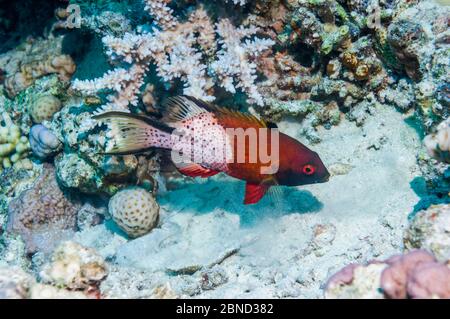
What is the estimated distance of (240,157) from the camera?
394cm

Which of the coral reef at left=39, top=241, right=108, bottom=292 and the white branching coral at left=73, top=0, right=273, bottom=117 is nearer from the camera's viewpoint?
the coral reef at left=39, top=241, right=108, bottom=292

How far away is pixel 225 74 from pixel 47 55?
11.8 ft

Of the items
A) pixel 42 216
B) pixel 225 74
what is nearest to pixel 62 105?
pixel 42 216

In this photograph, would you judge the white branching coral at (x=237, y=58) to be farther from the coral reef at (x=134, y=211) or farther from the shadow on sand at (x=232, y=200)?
the coral reef at (x=134, y=211)

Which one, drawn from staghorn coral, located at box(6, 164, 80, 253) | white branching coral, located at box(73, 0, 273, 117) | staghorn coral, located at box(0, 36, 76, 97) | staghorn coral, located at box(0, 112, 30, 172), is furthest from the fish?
staghorn coral, located at box(0, 112, 30, 172)

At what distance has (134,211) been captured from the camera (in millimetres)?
4887

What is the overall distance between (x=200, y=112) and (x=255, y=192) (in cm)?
99

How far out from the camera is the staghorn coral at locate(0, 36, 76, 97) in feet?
20.8

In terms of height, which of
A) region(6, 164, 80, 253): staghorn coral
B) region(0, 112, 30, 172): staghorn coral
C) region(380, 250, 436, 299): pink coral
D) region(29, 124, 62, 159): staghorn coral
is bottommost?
region(6, 164, 80, 253): staghorn coral

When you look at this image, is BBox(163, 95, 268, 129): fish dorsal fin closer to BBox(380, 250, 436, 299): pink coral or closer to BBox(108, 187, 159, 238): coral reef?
BBox(108, 187, 159, 238): coral reef

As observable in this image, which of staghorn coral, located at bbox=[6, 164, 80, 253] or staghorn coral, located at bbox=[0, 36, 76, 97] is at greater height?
staghorn coral, located at bbox=[0, 36, 76, 97]

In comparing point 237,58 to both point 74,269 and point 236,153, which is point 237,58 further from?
point 74,269

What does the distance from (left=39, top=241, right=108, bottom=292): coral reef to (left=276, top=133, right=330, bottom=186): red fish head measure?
6.11 ft
